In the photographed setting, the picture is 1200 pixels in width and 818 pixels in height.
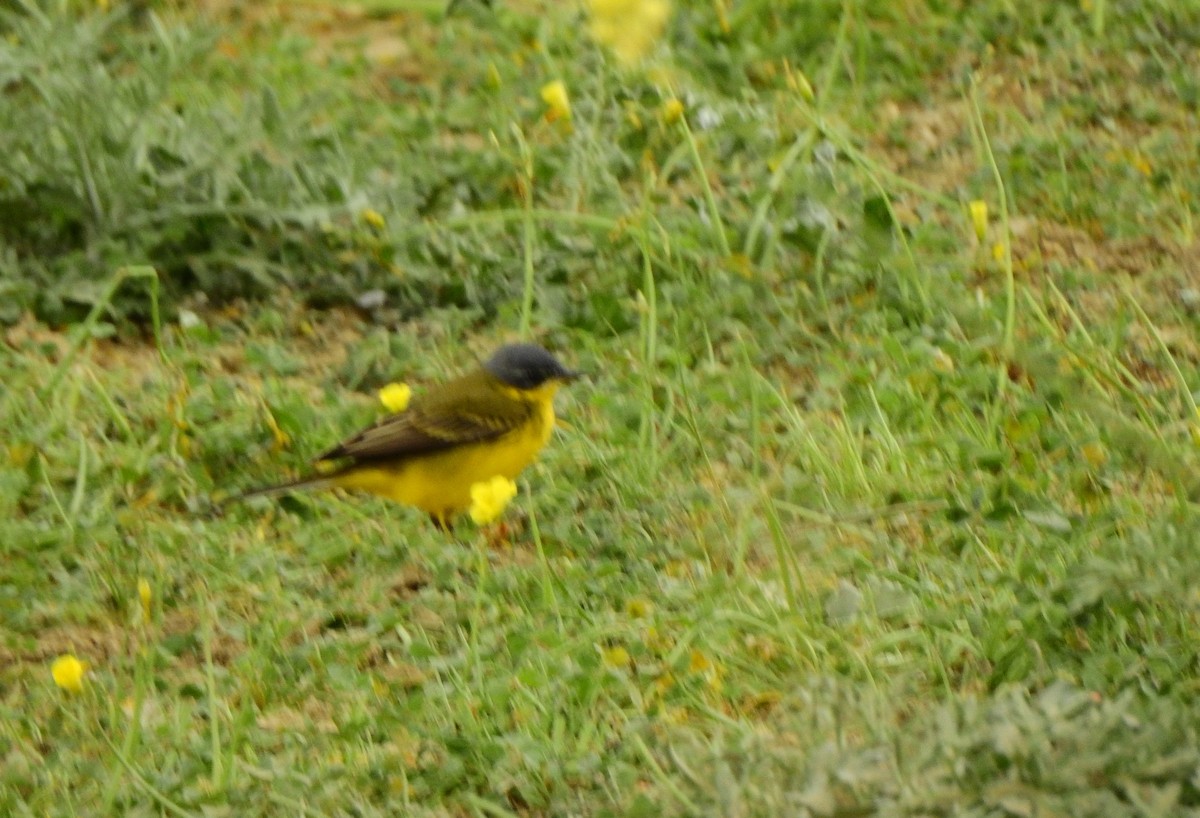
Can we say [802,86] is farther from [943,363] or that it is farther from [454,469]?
[454,469]

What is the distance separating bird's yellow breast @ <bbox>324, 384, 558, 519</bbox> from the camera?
18.1 feet

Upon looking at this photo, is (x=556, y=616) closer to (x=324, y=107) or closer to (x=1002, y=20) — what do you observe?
(x=324, y=107)

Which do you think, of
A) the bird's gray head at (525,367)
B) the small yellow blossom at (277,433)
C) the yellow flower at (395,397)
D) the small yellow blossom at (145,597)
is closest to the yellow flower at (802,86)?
the bird's gray head at (525,367)

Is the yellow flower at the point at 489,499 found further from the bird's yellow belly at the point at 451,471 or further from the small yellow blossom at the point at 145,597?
the bird's yellow belly at the point at 451,471

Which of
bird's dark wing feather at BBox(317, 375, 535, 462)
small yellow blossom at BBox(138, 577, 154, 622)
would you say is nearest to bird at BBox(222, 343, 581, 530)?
bird's dark wing feather at BBox(317, 375, 535, 462)

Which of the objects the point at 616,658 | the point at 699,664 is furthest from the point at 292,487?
the point at 699,664

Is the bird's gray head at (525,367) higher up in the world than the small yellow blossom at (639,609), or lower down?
higher up

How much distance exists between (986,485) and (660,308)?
1.53 meters

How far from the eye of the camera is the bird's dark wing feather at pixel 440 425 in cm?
544

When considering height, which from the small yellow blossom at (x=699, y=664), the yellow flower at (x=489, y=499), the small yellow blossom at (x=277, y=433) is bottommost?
the small yellow blossom at (x=277, y=433)

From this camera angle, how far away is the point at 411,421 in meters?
5.57

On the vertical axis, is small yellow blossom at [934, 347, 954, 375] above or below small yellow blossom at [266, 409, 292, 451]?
above

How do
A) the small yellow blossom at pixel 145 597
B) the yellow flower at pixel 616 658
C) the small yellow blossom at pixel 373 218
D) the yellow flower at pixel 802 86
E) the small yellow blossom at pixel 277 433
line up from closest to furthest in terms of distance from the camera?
the small yellow blossom at pixel 145 597, the yellow flower at pixel 616 658, the small yellow blossom at pixel 277 433, the yellow flower at pixel 802 86, the small yellow blossom at pixel 373 218

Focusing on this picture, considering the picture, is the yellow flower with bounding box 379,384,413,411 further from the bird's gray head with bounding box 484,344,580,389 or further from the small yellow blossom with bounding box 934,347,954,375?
the small yellow blossom with bounding box 934,347,954,375
